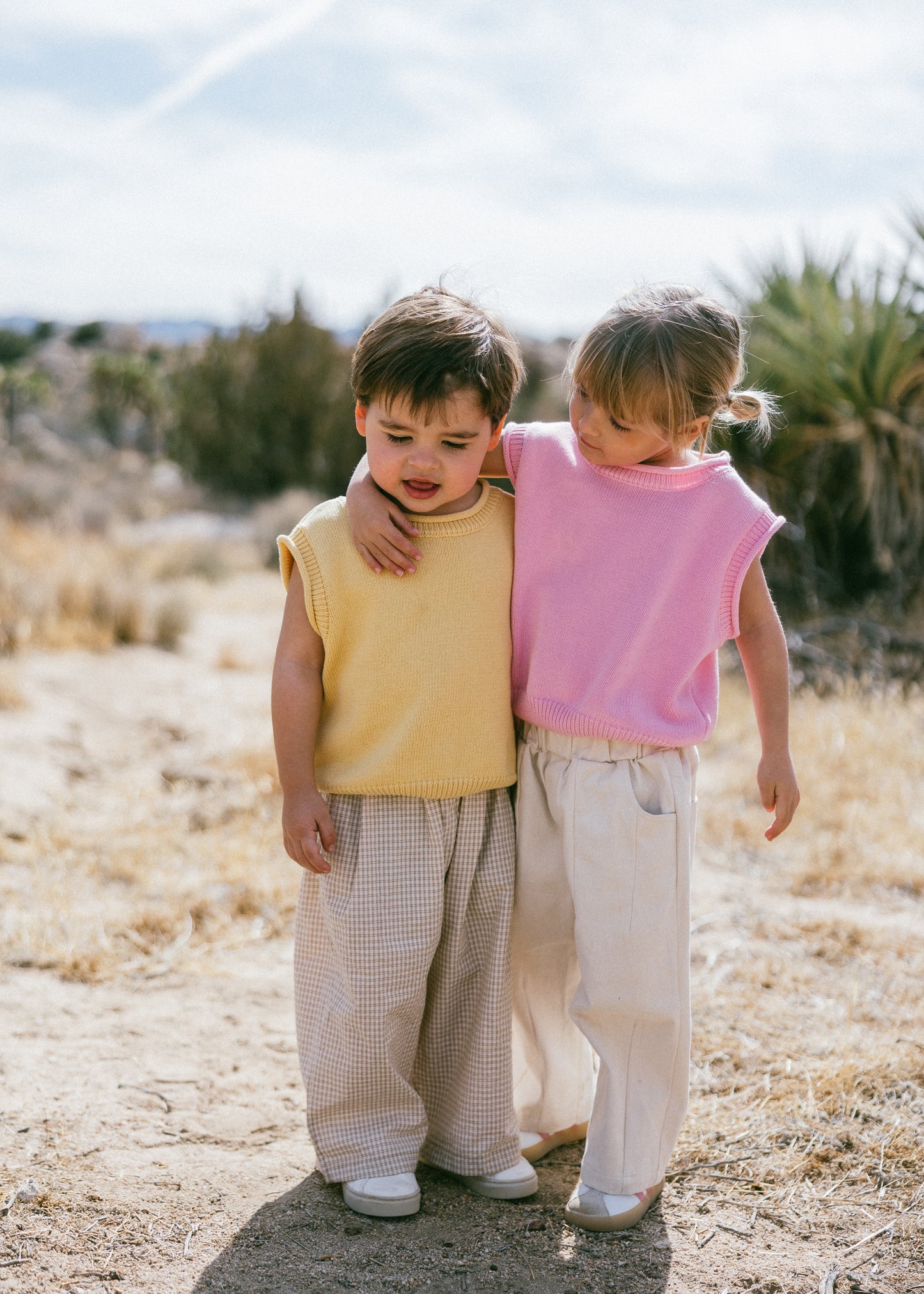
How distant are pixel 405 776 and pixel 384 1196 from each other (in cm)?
73

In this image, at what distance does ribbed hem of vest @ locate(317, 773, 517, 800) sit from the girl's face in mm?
582

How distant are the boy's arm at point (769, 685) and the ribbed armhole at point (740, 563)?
4 centimetres

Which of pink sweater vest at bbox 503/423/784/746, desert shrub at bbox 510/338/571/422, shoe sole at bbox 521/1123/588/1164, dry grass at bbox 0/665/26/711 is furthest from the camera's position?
desert shrub at bbox 510/338/571/422

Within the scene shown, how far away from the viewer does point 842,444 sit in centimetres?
710

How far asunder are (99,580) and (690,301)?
5927mm

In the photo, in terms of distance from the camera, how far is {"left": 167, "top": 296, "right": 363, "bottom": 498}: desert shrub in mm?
14633

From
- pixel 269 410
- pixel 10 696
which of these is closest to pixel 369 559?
pixel 10 696

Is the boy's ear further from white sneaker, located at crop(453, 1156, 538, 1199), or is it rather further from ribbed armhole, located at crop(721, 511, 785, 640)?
white sneaker, located at crop(453, 1156, 538, 1199)

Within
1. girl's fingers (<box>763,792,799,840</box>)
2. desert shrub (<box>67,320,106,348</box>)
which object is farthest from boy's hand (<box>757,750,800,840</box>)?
desert shrub (<box>67,320,106,348</box>)

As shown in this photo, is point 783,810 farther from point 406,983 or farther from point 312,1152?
point 312,1152

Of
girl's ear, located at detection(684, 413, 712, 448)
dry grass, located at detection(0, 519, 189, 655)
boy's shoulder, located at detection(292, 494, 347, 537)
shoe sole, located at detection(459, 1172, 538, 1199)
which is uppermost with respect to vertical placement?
girl's ear, located at detection(684, 413, 712, 448)

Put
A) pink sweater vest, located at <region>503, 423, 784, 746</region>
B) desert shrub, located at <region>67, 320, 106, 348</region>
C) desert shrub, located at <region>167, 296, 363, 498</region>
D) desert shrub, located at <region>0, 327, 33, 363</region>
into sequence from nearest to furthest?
pink sweater vest, located at <region>503, 423, 784, 746</region>
desert shrub, located at <region>167, 296, 363, 498</region>
desert shrub, located at <region>0, 327, 33, 363</region>
desert shrub, located at <region>67, 320, 106, 348</region>

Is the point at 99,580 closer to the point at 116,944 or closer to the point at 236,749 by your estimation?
the point at 236,749

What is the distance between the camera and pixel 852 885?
12.2 ft
